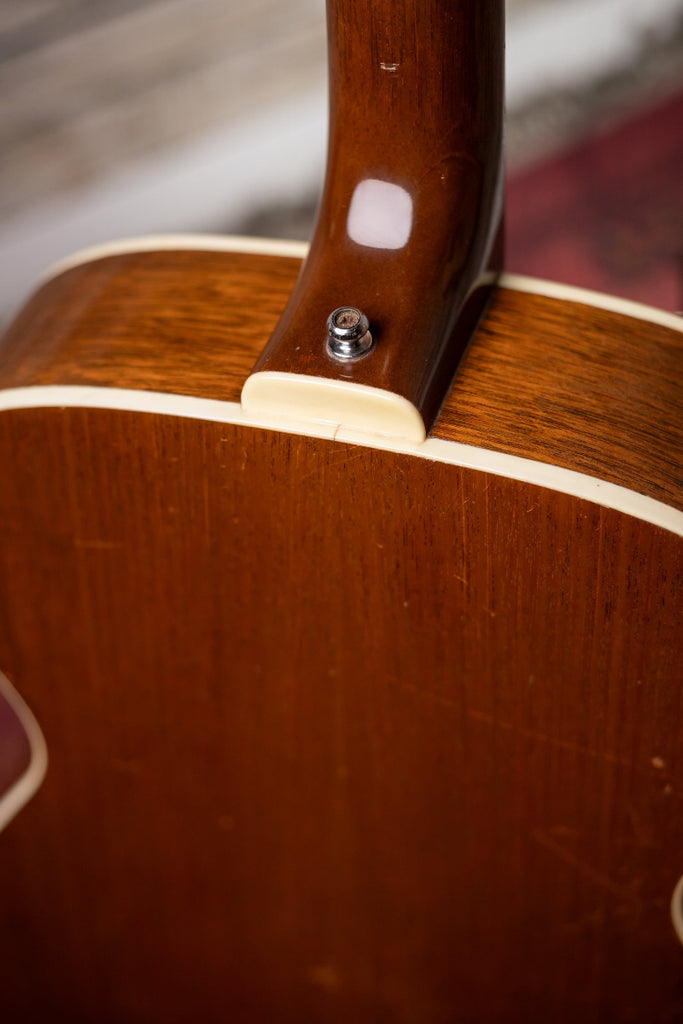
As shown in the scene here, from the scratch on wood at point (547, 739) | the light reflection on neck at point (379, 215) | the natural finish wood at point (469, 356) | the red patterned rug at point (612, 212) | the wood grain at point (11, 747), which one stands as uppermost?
the light reflection on neck at point (379, 215)

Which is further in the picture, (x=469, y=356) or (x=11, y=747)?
(x=11, y=747)

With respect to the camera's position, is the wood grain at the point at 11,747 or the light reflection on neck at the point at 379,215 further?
the wood grain at the point at 11,747

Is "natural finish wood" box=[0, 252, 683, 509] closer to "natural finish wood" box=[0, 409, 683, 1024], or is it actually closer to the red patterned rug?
"natural finish wood" box=[0, 409, 683, 1024]

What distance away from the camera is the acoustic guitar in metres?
0.37

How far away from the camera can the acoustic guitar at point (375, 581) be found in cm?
37

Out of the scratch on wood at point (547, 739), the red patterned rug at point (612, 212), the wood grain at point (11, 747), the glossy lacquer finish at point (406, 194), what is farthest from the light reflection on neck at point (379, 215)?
the red patterned rug at point (612, 212)

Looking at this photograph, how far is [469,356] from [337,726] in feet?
0.52

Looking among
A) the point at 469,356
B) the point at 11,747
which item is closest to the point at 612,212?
the point at 11,747

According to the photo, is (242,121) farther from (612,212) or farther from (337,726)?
(337,726)

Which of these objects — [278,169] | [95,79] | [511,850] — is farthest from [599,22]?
[511,850]

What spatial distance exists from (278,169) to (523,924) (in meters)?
1.14

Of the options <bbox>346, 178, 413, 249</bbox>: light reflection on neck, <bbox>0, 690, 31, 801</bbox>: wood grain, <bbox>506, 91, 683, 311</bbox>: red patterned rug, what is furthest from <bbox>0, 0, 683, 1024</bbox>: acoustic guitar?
<bbox>506, 91, 683, 311</bbox>: red patterned rug

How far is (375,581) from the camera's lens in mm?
403

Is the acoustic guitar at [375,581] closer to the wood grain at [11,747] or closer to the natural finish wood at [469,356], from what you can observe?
the natural finish wood at [469,356]
